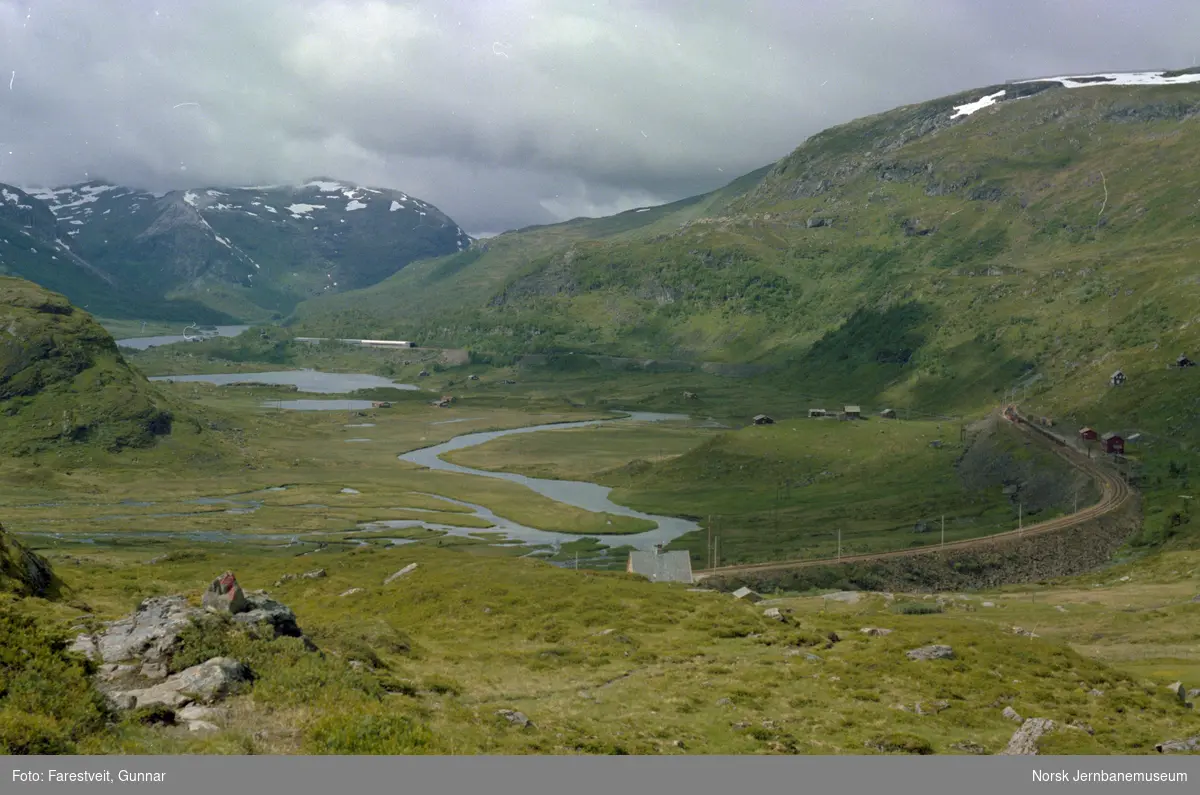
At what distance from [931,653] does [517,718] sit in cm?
3205

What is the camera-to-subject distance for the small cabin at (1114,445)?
19062 cm

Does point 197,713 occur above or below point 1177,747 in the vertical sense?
above

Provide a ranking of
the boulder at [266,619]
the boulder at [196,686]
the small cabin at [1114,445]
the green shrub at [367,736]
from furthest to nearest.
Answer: the small cabin at [1114,445] < the boulder at [266,619] < the boulder at [196,686] < the green shrub at [367,736]

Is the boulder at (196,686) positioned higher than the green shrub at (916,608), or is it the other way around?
the boulder at (196,686)

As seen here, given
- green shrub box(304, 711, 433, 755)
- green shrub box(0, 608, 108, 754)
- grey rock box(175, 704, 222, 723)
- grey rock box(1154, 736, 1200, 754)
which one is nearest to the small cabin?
grey rock box(1154, 736, 1200, 754)

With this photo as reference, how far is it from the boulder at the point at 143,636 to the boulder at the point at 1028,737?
35625 millimetres

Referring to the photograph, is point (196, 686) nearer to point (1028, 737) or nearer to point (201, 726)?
point (201, 726)

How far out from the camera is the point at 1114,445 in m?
191

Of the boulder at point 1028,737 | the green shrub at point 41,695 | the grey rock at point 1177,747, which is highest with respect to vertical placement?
the green shrub at point 41,695

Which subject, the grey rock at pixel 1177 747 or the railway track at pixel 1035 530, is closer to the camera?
the grey rock at pixel 1177 747

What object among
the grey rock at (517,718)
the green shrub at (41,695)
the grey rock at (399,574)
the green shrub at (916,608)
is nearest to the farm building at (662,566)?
the grey rock at (399,574)

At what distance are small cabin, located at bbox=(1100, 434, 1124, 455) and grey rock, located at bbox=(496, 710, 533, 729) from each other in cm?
17703

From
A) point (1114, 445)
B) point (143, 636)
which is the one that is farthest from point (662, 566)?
point (1114, 445)

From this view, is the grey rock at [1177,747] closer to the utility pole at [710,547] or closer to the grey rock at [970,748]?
the grey rock at [970,748]
